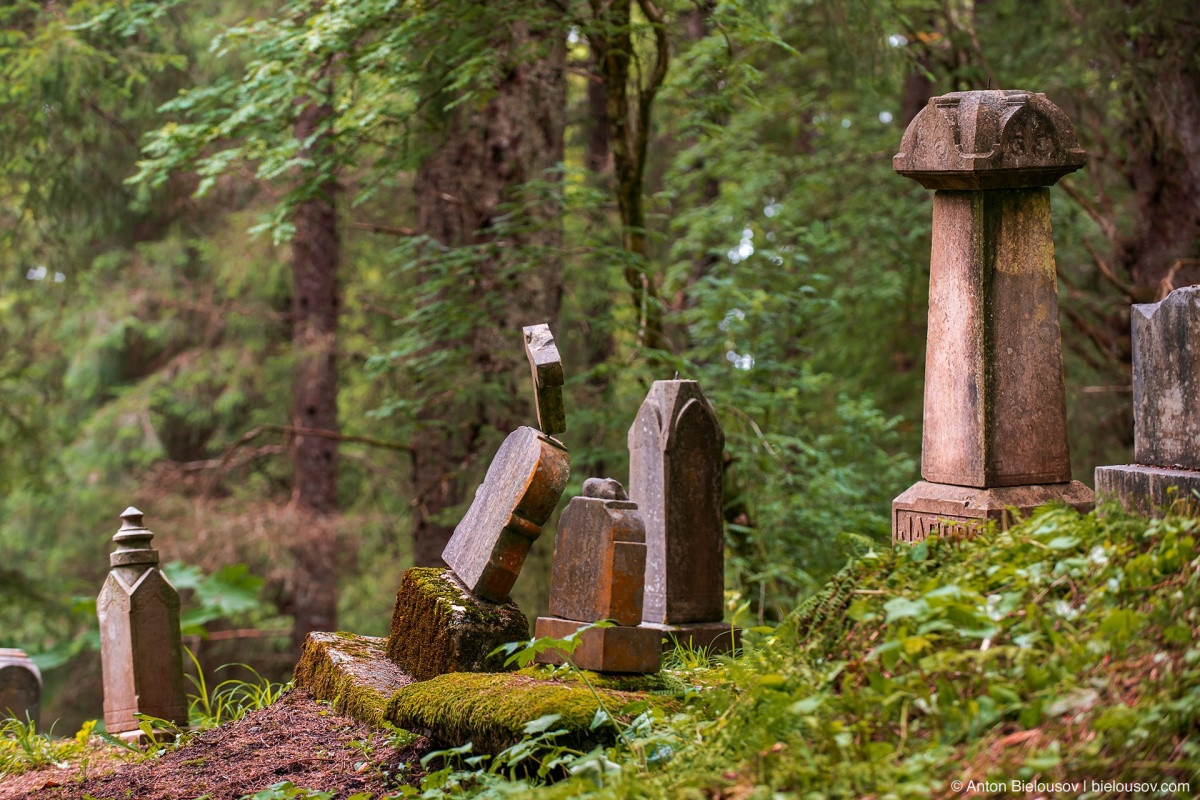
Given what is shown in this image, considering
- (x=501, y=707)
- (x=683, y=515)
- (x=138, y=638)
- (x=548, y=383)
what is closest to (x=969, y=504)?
(x=683, y=515)

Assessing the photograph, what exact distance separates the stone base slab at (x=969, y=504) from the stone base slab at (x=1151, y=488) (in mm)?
263

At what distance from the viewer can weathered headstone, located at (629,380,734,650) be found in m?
5.31

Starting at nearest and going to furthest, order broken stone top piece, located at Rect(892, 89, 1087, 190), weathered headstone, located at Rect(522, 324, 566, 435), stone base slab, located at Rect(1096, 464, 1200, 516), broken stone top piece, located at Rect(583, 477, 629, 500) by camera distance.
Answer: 1. stone base slab, located at Rect(1096, 464, 1200, 516)
2. broken stone top piece, located at Rect(892, 89, 1087, 190)
3. broken stone top piece, located at Rect(583, 477, 629, 500)
4. weathered headstone, located at Rect(522, 324, 566, 435)

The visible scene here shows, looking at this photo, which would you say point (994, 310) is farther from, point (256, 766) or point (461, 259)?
point (461, 259)

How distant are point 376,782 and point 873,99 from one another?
467 inches

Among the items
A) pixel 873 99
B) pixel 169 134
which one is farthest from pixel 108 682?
pixel 873 99

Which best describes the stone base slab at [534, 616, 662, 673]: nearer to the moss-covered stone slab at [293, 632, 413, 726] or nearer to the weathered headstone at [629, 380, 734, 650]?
the weathered headstone at [629, 380, 734, 650]

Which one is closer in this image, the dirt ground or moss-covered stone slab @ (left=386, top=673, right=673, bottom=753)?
moss-covered stone slab @ (left=386, top=673, right=673, bottom=753)

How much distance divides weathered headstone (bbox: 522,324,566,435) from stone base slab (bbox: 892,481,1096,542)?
1578mm

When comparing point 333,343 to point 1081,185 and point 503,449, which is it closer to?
point 503,449

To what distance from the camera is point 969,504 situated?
4.57 metres

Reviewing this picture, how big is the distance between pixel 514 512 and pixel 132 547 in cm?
232

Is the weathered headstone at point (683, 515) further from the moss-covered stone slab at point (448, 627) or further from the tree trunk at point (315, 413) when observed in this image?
the tree trunk at point (315, 413)

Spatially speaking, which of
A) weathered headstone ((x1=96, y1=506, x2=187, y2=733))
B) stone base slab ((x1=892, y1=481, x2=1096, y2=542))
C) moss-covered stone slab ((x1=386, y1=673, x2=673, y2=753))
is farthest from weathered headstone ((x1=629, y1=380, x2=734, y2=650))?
weathered headstone ((x1=96, y1=506, x2=187, y2=733))
